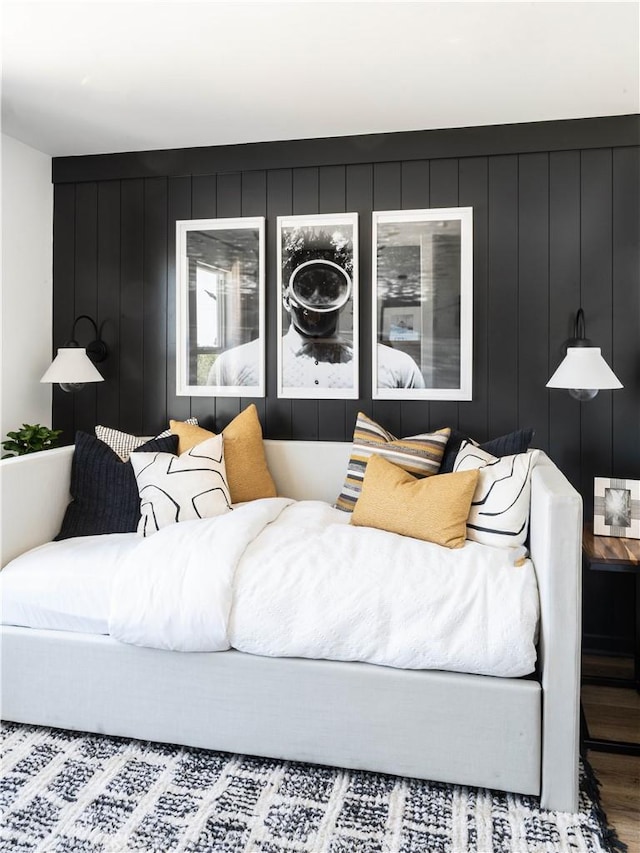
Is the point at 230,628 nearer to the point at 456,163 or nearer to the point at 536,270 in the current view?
the point at 536,270

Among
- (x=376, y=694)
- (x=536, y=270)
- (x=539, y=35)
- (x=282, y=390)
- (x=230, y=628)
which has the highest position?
(x=539, y=35)

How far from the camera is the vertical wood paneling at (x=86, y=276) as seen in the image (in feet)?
11.3

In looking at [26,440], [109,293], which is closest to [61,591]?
[26,440]

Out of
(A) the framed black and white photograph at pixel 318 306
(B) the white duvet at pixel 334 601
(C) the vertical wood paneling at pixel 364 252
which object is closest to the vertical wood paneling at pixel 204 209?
(A) the framed black and white photograph at pixel 318 306

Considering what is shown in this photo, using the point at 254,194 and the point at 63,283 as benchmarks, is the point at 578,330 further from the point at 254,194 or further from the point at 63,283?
the point at 63,283

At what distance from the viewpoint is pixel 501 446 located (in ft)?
8.66

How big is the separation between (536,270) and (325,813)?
2372 millimetres

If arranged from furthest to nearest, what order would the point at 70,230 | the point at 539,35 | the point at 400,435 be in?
1. the point at 70,230
2. the point at 400,435
3. the point at 539,35

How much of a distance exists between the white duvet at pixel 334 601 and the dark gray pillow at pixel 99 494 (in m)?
0.49

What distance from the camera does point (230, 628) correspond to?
200 cm

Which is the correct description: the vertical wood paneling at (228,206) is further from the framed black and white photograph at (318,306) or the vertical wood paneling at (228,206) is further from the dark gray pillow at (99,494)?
the dark gray pillow at (99,494)

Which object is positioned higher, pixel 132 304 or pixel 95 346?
pixel 132 304

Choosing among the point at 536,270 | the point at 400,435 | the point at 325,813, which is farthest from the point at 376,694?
the point at 536,270

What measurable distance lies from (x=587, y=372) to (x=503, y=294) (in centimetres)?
62
